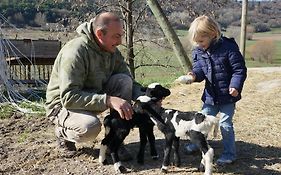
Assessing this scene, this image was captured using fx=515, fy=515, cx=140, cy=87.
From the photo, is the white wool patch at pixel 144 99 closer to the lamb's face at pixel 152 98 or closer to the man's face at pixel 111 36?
the lamb's face at pixel 152 98

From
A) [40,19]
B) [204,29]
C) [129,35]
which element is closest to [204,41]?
[204,29]

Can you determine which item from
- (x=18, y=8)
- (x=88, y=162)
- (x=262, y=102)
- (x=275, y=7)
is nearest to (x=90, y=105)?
(x=88, y=162)

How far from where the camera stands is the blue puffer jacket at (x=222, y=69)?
14.1 ft

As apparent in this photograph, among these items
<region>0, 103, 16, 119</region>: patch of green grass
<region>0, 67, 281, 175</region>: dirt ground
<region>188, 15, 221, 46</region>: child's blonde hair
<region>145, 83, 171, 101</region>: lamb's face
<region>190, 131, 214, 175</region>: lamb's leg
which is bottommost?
<region>0, 103, 16, 119</region>: patch of green grass

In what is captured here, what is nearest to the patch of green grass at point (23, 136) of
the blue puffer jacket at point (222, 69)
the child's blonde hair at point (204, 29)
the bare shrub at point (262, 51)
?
the blue puffer jacket at point (222, 69)

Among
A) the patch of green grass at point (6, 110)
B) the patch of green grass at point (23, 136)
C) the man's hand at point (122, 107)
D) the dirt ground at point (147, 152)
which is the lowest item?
the patch of green grass at point (6, 110)

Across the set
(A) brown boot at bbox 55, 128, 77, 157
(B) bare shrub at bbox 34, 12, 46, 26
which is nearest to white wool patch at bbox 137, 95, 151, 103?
(A) brown boot at bbox 55, 128, 77, 157

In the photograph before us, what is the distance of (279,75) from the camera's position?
Answer: 336 inches

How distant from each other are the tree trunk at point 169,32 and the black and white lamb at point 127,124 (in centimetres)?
426

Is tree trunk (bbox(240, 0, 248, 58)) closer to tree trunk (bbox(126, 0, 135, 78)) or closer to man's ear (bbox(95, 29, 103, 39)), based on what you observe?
tree trunk (bbox(126, 0, 135, 78))

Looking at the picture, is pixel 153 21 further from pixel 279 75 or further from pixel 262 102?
pixel 262 102

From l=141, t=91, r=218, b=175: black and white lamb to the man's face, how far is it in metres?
0.64

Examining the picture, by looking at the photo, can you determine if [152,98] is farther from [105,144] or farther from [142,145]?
[105,144]

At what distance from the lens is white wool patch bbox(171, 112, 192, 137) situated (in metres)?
4.11
